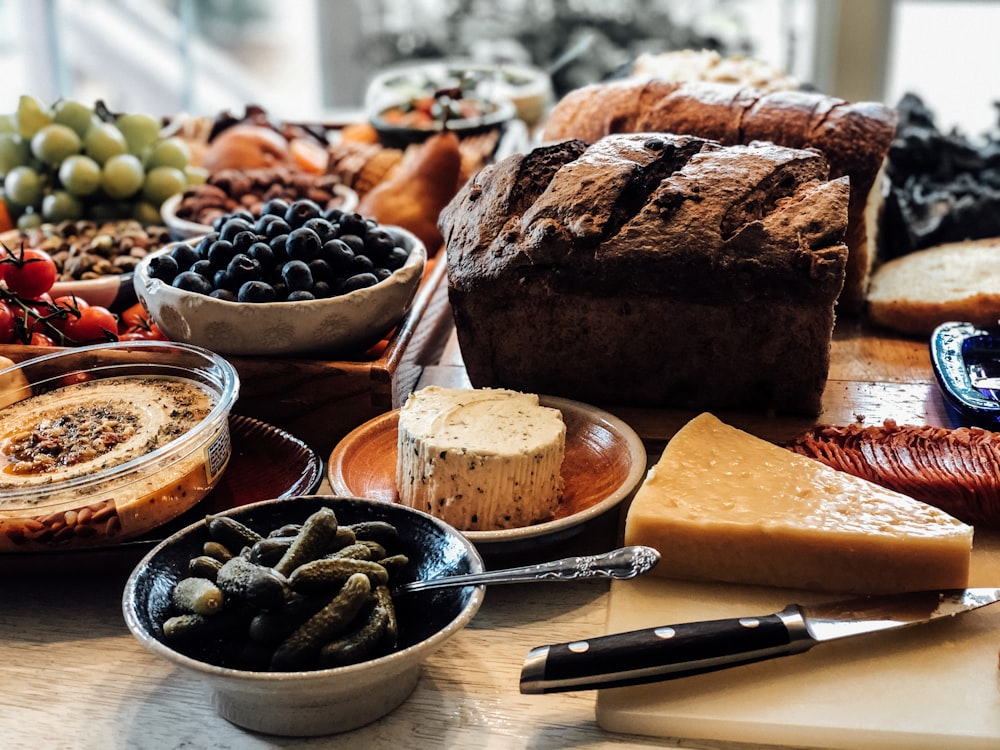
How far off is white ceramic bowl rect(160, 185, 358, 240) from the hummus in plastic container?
630 millimetres

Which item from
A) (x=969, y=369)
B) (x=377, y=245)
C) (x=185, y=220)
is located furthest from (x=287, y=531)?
(x=185, y=220)

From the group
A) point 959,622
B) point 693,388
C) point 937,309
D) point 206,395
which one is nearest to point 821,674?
point 959,622

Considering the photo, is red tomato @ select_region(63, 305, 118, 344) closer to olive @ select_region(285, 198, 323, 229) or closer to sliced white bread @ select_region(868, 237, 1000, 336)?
olive @ select_region(285, 198, 323, 229)

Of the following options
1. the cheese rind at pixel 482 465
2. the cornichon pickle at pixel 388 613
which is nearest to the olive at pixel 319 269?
the cheese rind at pixel 482 465

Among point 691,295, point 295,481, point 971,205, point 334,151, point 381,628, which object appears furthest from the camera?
point 334,151

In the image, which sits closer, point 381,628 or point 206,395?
point 381,628

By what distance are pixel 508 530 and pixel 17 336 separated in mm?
972

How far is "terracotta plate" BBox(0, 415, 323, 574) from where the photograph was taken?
1274 millimetres

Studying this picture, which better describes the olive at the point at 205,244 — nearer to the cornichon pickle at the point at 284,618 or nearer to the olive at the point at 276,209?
the olive at the point at 276,209

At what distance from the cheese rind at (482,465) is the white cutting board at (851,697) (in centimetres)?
21

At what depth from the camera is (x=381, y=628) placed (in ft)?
3.47

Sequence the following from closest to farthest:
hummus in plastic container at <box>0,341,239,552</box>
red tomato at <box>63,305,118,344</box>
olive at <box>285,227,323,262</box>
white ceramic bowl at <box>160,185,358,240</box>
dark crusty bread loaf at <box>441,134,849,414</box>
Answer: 1. hummus in plastic container at <box>0,341,239,552</box>
2. dark crusty bread loaf at <box>441,134,849,414</box>
3. olive at <box>285,227,323,262</box>
4. red tomato at <box>63,305,118,344</box>
5. white ceramic bowl at <box>160,185,358,240</box>

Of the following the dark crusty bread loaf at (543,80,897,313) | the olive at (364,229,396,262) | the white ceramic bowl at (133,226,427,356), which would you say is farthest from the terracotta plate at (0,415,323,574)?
the dark crusty bread loaf at (543,80,897,313)

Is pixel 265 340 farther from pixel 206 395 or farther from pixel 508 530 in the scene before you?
pixel 508 530
